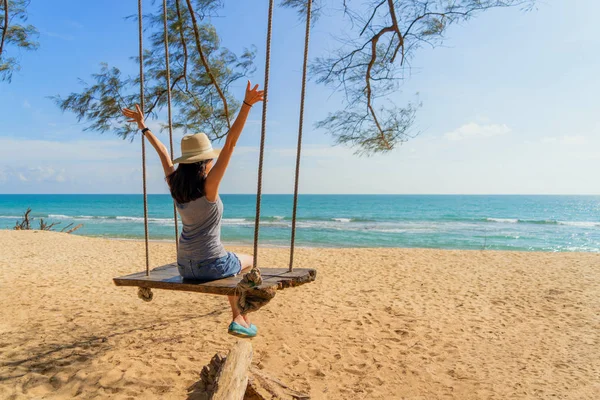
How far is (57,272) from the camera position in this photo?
7.05 meters

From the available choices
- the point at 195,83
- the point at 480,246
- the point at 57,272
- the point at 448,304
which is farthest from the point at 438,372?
the point at 480,246

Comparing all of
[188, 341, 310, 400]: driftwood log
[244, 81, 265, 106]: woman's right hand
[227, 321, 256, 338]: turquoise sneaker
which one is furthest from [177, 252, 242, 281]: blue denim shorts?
[244, 81, 265, 106]: woman's right hand

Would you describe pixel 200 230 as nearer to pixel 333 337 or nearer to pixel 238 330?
pixel 238 330

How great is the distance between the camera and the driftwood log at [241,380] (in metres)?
2.34

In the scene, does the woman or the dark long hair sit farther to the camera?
the dark long hair

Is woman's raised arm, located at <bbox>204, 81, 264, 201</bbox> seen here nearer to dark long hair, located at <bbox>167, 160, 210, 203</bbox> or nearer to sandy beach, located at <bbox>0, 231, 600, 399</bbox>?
dark long hair, located at <bbox>167, 160, 210, 203</bbox>

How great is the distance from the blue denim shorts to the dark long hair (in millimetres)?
390

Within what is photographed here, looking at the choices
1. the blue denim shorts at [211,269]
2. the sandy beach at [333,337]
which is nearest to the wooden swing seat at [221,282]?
the blue denim shorts at [211,269]

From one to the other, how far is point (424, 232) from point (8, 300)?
63.1ft

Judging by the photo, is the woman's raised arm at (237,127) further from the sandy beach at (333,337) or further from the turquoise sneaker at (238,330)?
the sandy beach at (333,337)

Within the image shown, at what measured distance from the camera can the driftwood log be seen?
2338 mm

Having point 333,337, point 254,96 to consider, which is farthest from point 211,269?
point 333,337

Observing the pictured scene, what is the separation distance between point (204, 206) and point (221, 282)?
43 cm

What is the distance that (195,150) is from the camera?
2279 millimetres
